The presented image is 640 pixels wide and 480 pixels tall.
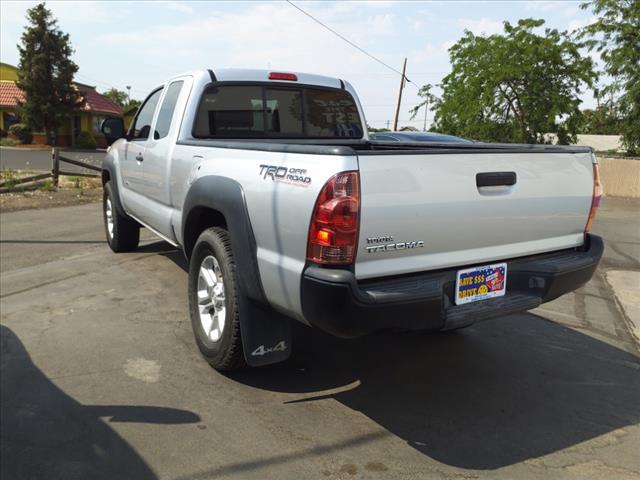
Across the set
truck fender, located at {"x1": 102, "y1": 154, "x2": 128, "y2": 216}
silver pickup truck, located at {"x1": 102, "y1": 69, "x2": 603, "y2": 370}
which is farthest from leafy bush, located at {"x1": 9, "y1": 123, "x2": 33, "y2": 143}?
silver pickup truck, located at {"x1": 102, "y1": 69, "x2": 603, "y2": 370}

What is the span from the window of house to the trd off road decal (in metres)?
2.11

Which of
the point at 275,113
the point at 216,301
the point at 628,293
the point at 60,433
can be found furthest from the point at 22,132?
the point at 60,433

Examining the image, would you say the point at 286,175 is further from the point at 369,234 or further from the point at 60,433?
the point at 60,433

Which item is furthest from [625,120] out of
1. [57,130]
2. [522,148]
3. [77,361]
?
Result: [57,130]

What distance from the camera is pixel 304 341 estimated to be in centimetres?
438

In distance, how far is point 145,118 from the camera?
5711 millimetres

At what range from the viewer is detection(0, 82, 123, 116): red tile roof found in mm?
40694

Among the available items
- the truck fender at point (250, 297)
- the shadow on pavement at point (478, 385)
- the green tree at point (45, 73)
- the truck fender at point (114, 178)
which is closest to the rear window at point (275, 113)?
the truck fender at point (250, 297)

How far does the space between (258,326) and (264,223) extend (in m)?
0.64

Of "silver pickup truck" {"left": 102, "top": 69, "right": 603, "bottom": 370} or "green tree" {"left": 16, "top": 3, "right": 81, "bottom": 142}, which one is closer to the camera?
"silver pickup truck" {"left": 102, "top": 69, "right": 603, "bottom": 370}

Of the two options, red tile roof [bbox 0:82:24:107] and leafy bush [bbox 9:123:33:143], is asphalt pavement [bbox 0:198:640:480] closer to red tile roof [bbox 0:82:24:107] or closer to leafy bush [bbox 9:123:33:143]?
leafy bush [bbox 9:123:33:143]

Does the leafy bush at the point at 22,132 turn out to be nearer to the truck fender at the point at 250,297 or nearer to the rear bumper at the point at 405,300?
the truck fender at the point at 250,297

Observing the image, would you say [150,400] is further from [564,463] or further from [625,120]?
[625,120]

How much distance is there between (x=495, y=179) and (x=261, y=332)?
5.18 ft
